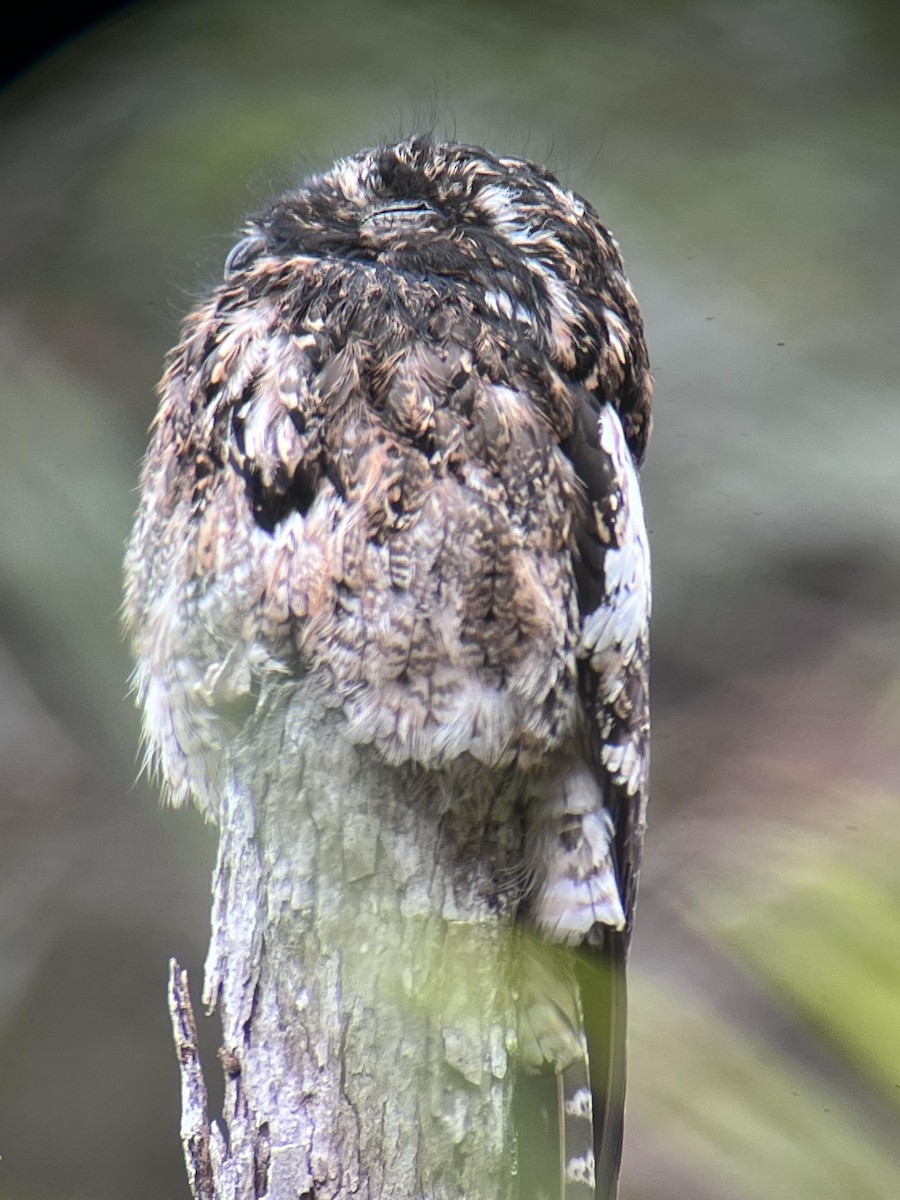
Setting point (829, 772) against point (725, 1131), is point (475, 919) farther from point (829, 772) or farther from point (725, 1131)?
point (725, 1131)

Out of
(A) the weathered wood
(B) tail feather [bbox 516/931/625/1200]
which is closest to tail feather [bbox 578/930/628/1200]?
(B) tail feather [bbox 516/931/625/1200]

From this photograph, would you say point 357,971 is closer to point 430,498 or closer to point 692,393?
point 430,498

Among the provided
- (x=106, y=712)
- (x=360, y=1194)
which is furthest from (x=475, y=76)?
(x=360, y=1194)

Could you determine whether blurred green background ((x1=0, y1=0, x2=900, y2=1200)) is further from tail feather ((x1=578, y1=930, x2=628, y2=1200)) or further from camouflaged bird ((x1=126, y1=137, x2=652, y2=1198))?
tail feather ((x1=578, y1=930, x2=628, y2=1200))

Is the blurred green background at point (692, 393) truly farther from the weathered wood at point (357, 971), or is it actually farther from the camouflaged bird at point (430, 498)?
the weathered wood at point (357, 971)

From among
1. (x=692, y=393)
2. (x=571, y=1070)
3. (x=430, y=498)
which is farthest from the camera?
(x=571, y=1070)

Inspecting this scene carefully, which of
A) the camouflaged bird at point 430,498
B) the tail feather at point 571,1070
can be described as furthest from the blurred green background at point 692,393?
the tail feather at point 571,1070

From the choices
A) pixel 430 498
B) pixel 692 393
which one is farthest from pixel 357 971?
pixel 692 393
